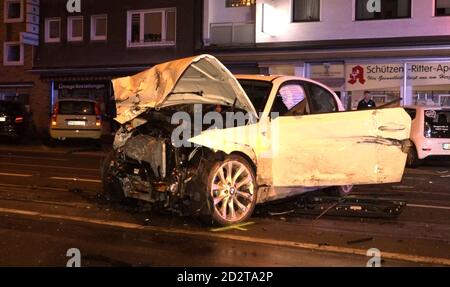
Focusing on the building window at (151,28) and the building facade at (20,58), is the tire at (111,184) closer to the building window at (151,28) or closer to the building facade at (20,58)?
the building window at (151,28)

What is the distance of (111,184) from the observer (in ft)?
26.0

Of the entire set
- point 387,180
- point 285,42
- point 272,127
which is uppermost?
point 285,42

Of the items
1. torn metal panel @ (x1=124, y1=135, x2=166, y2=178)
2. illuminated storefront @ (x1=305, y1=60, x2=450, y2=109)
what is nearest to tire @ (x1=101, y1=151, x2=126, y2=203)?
torn metal panel @ (x1=124, y1=135, x2=166, y2=178)

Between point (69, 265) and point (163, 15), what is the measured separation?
2066 centimetres

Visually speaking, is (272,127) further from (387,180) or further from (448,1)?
(448,1)

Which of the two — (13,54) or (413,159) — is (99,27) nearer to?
(13,54)

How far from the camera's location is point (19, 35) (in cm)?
2806

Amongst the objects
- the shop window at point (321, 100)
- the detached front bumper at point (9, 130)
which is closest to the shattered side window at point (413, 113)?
the shop window at point (321, 100)

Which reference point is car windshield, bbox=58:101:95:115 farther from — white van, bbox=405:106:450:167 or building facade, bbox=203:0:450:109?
white van, bbox=405:106:450:167

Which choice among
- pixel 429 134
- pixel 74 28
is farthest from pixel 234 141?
pixel 74 28

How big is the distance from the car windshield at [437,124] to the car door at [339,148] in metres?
8.09
